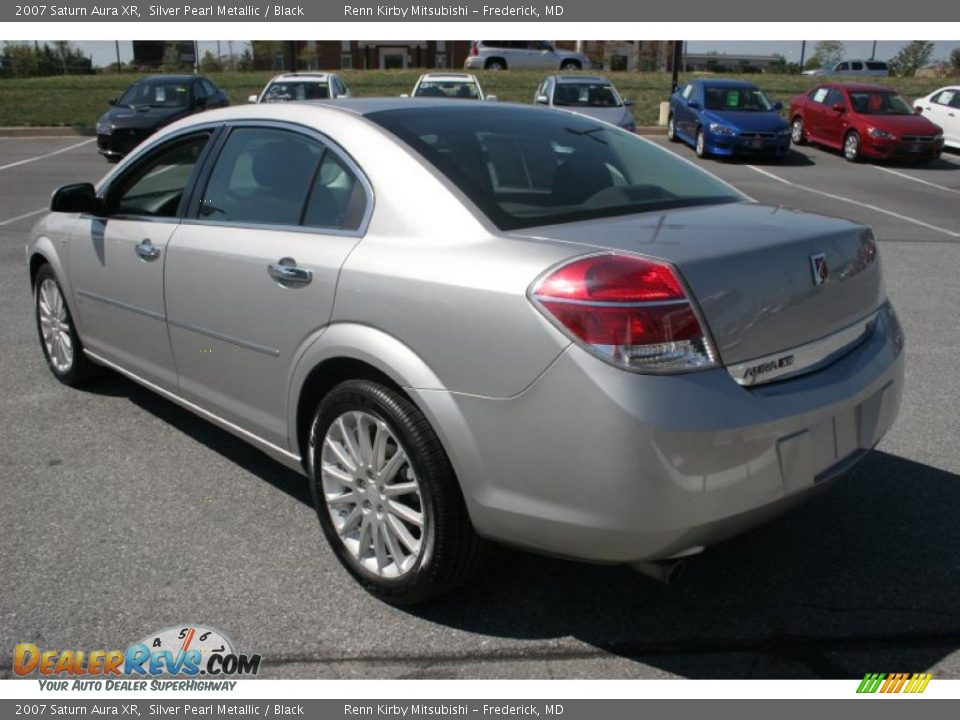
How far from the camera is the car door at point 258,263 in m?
3.27

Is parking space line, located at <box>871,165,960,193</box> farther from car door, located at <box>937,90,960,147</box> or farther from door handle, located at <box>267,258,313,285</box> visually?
door handle, located at <box>267,258,313,285</box>

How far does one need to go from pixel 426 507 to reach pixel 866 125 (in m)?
18.9

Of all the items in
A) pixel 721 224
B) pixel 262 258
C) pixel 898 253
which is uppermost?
pixel 721 224

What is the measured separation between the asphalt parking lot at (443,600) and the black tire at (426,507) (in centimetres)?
12

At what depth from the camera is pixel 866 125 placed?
19156 mm

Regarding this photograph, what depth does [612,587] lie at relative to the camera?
129 inches

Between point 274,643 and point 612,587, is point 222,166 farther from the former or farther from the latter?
point 612,587

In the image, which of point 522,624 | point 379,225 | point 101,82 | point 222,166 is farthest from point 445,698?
point 101,82

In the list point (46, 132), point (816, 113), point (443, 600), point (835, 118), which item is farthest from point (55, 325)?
point (46, 132)

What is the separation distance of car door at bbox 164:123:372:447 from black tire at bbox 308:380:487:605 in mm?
318

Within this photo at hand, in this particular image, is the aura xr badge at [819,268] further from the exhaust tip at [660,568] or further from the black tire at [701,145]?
the black tire at [701,145]

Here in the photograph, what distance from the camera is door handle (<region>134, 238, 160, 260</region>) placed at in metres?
4.08

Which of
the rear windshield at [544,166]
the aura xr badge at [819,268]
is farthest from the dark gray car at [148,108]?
Answer: the aura xr badge at [819,268]

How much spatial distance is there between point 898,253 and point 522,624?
815cm
